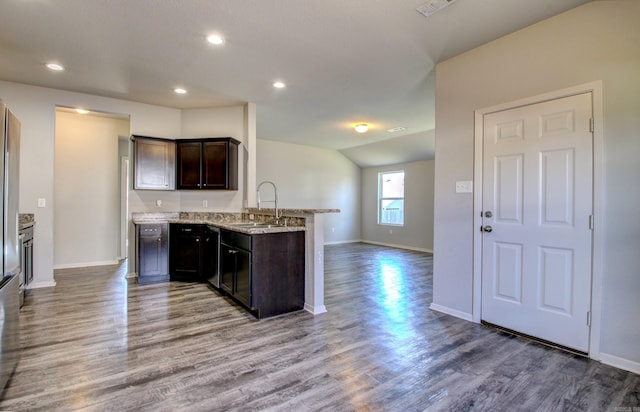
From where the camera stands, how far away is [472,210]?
3.05 metres

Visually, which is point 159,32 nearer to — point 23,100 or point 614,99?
point 23,100

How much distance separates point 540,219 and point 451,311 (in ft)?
4.07

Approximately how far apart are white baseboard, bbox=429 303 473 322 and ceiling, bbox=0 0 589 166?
2.59 metres

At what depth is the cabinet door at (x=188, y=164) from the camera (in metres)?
4.71

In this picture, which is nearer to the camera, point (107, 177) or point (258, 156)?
point (107, 177)

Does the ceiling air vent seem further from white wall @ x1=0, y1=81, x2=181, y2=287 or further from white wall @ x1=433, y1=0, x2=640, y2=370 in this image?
white wall @ x1=0, y1=81, x2=181, y2=287

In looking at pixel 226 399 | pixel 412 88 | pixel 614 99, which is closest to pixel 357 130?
pixel 412 88

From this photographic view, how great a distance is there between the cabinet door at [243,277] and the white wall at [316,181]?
3924mm

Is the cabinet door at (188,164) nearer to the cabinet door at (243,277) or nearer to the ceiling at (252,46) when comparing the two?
the ceiling at (252,46)

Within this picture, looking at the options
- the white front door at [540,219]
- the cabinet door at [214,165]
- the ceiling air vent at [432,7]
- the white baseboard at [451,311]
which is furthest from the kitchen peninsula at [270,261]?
the ceiling air vent at [432,7]

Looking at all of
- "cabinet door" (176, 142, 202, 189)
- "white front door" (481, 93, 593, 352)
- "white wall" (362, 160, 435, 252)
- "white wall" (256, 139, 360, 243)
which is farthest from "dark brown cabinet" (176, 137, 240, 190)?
"white wall" (362, 160, 435, 252)

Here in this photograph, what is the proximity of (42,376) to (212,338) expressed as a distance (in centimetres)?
109

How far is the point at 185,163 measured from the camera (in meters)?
4.75

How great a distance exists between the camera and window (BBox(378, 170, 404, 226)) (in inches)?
331
